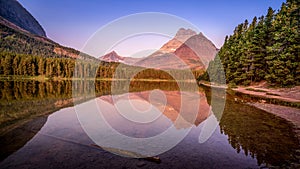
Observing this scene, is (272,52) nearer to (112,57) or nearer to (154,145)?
(112,57)

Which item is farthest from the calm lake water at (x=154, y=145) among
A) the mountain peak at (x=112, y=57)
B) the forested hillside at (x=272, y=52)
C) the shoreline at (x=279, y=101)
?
the forested hillside at (x=272, y=52)

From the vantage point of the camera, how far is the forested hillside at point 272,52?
139 ft

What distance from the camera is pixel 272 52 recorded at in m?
48.8

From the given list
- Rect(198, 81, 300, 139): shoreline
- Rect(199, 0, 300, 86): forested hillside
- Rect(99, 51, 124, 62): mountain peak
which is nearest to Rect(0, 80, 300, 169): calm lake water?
Rect(198, 81, 300, 139): shoreline

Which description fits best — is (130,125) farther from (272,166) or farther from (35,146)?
(272,166)

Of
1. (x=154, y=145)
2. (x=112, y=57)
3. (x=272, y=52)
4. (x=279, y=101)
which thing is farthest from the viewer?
(x=272, y=52)

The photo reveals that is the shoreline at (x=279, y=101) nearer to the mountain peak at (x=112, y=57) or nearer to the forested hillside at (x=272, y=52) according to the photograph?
the forested hillside at (x=272, y=52)

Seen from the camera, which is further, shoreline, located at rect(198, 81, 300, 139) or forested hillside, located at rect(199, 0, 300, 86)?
forested hillside, located at rect(199, 0, 300, 86)

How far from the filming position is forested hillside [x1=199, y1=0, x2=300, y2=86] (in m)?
42.3

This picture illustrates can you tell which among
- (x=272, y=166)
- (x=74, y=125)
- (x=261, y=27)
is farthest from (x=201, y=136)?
(x=261, y=27)

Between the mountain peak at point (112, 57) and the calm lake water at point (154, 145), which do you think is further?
the mountain peak at point (112, 57)

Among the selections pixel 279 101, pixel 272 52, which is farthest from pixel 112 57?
pixel 272 52

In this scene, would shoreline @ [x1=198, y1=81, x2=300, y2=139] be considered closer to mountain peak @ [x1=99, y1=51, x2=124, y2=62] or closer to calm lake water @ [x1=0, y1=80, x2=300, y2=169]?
calm lake water @ [x1=0, y1=80, x2=300, y2=169]

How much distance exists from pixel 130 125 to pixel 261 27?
188ft
